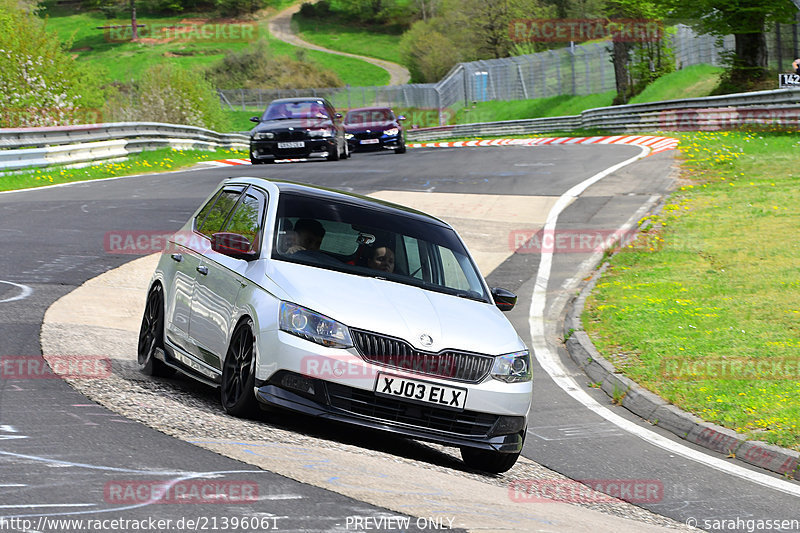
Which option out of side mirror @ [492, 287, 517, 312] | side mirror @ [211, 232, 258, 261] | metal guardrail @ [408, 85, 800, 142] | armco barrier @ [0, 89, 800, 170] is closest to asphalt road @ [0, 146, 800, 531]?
side mirror @ [492, 287, 517, 312]

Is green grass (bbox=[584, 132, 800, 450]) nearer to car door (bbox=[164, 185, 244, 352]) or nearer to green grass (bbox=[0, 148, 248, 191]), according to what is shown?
car door (bbox=[164, 185, 244, 352])

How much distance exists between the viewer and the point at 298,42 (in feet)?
422

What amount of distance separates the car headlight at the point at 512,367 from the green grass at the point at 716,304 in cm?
239

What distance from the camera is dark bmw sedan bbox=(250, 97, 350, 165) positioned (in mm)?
29266

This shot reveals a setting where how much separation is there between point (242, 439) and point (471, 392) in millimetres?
1478

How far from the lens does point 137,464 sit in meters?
5.44

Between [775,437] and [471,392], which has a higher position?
[471,392]

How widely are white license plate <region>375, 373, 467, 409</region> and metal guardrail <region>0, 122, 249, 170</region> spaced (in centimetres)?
1989

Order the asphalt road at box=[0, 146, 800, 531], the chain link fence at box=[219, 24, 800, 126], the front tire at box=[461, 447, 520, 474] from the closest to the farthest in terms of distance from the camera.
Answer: the asphalt road at box=[0, 146, 800, 531] < the front tire at box=[461, 447, 520, 474] < the chain link fence at box=[219, 24, 800, 126]

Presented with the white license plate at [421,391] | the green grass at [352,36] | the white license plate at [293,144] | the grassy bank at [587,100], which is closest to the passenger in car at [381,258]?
the white license plate at [421,391]

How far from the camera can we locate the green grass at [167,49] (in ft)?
364

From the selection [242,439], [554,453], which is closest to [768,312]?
[554,453]

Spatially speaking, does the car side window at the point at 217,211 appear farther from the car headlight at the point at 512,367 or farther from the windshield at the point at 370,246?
the car headlight at the point at 512,367

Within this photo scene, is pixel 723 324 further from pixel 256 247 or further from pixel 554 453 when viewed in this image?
pixel 256 247
